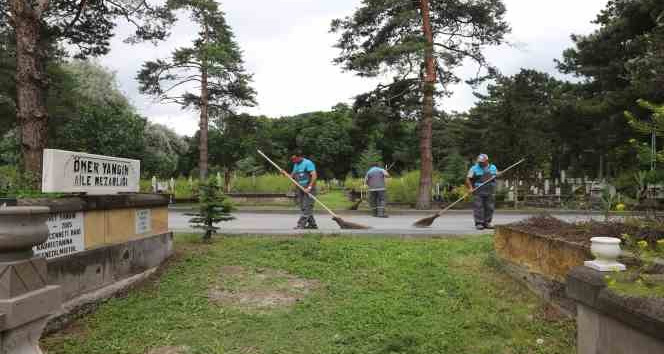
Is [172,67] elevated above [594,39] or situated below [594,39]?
below

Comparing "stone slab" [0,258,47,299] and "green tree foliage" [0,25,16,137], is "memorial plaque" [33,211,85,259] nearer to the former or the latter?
"stone slab" [0,258,47,299]

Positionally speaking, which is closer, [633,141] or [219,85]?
[633,141]

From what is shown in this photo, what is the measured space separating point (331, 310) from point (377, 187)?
9743mm

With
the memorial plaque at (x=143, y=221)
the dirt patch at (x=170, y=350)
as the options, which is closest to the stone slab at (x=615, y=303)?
the dirt patch at (x=170, y=350)

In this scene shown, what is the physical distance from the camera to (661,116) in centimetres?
279

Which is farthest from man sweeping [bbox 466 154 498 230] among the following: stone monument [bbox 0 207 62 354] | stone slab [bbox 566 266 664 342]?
stone monument [bbox 0 207 62 354]

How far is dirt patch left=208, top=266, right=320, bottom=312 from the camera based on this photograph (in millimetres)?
5156

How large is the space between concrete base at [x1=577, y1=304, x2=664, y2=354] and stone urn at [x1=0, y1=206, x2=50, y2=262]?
3303 millimetres

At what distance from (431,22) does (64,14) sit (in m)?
12.5

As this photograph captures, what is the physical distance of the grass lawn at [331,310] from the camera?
13.2 feet

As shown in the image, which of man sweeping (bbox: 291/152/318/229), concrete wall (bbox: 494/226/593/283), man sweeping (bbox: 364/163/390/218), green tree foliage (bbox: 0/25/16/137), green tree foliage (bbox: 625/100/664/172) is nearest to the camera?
green tree foliage (bbox: 625/100/664/172)

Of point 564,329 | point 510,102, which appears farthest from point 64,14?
point 510,102

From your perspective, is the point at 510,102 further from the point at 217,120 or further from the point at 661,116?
the point at 661,116

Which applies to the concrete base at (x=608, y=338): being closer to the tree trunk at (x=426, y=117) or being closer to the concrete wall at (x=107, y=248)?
the concrete wall at (x=107, y=248)
